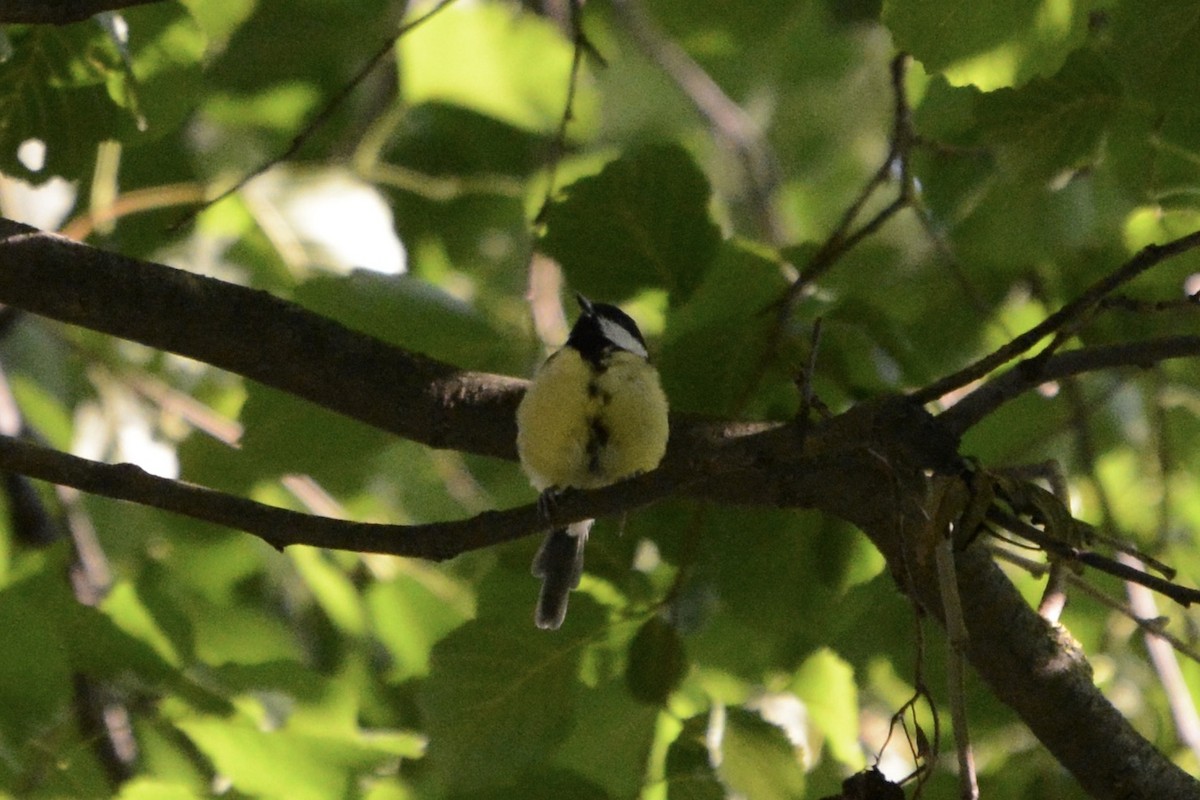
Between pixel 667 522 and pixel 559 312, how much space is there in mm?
1206

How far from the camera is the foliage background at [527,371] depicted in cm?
217

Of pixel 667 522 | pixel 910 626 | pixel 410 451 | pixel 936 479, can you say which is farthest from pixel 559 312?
pixel 936 479

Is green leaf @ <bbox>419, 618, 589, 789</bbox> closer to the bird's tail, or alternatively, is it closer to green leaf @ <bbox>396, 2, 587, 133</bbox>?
the bird's tail

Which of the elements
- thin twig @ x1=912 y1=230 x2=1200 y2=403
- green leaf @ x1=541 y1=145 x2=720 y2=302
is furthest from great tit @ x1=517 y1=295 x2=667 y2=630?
thin twig @ x1=912 y1=230 x2=1200 y2=403

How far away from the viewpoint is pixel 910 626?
2330 mm

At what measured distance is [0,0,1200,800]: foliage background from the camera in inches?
85.4

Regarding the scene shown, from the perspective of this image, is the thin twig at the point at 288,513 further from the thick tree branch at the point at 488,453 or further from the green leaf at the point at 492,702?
the green leaf at the point at 492,702

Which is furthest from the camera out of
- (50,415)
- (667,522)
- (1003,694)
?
(50,415)

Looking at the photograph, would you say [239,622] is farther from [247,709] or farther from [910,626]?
[910,626]

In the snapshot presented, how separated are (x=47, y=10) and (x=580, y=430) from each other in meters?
0.95

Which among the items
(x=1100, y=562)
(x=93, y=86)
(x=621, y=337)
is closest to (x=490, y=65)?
(x=621, y=337)

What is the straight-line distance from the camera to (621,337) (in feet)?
8.55

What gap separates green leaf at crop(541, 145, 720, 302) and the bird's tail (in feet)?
1.40

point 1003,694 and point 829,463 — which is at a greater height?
point 829,463
